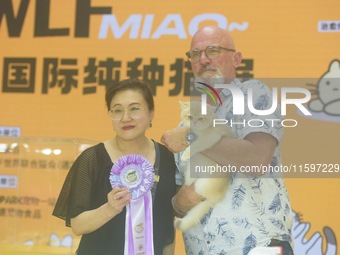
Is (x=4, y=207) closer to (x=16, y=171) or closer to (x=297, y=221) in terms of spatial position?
(x=16, y=171)

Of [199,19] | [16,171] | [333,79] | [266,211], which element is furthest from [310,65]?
Result: [16,171]

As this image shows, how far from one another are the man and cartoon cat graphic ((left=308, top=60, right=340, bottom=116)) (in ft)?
1.64

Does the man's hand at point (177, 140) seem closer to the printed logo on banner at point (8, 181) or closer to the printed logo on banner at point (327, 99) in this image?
the printed logo on banner at point (327, 99)

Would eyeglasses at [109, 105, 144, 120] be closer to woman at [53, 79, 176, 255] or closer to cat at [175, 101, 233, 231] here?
woman at [53, 79, 176, 255]

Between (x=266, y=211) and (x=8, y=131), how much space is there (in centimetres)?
134

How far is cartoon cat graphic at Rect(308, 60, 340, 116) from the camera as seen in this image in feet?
7.95

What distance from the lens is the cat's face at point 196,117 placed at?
1987 mm

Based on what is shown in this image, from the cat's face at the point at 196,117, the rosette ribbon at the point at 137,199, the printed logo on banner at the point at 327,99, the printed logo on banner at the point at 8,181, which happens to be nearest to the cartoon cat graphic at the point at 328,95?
the printed logo on banner at the point at 327,99

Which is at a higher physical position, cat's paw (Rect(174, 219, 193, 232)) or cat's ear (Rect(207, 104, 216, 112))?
cat's ear (Rect(207, 104, 216, 112))

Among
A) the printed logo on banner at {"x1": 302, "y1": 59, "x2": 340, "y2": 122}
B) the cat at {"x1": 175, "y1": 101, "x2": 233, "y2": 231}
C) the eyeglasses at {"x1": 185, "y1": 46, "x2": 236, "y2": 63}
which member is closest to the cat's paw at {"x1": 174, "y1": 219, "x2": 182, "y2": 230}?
the cat at {"x1": 175, "y1": 101, "x2": 233, "y2": 231}

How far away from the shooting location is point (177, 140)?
203 centimetres

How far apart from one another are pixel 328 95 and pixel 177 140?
78 cm

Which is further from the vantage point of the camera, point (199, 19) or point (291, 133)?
point (199, 19)

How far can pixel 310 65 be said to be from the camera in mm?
2494
